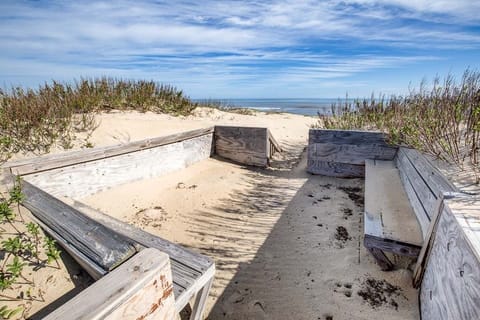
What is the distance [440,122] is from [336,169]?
188cm

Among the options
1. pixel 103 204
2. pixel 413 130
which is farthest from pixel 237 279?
pixel 413 130

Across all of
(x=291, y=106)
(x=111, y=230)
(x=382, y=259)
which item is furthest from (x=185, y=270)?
(x=291, y=106)

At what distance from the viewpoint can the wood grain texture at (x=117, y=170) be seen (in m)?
3.10

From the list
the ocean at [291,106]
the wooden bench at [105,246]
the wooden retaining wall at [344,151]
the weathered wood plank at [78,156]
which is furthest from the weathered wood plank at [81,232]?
the ocean at [291,106]

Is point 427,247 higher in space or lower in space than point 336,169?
higher

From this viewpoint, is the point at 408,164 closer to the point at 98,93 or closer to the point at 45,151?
the point at 45,151

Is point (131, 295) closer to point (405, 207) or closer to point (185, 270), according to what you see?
point (185, 270)

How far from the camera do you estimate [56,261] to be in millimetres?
1590

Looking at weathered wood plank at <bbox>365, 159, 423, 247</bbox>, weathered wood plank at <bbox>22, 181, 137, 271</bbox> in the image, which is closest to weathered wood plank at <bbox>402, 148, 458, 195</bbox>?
weathered wood plank at <bbox>365, 159, 423, 247</bbox>

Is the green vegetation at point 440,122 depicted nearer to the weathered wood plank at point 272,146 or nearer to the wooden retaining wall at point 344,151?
the wooden retaining wall at point 344,151

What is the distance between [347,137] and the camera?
15.1 feet

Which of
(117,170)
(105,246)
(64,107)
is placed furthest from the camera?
(64,107)

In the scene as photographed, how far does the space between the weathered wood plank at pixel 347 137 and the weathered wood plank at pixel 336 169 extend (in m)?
0.41

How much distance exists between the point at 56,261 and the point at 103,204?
6.47 feet
